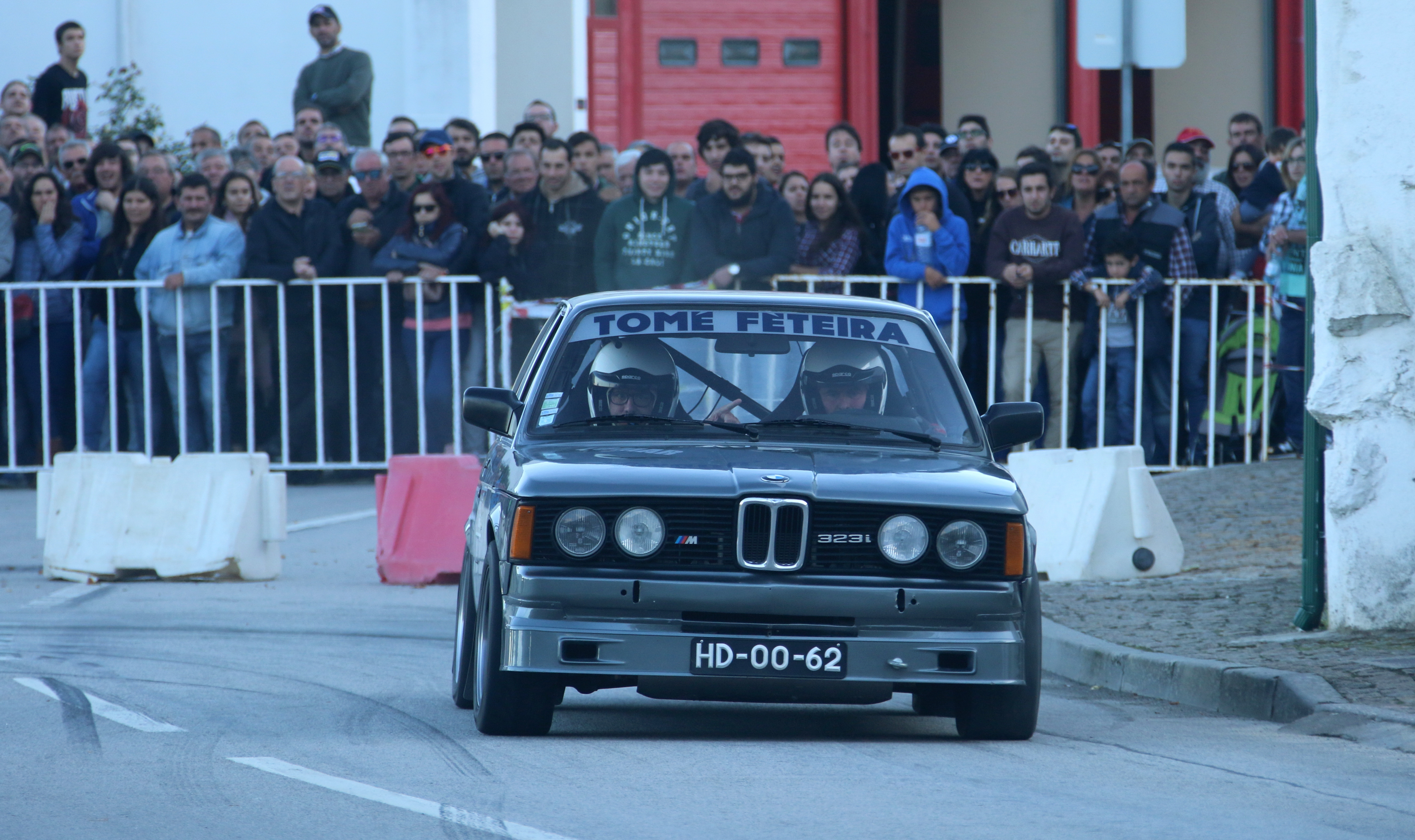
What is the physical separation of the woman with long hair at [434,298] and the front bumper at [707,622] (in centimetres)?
1009

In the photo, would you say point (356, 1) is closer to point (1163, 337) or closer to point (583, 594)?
point (1163, 337)

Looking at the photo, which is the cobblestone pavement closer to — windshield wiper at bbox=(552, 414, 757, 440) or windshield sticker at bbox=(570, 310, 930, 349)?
windshield sticker at bbox=(570, 310, 930, 349)

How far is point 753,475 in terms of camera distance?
7023 mm

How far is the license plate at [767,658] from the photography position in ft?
22.7

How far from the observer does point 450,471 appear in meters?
13.0

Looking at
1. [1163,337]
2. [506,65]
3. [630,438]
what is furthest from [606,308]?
[506,65]

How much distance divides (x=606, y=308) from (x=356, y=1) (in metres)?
19.8

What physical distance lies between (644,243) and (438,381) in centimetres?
212

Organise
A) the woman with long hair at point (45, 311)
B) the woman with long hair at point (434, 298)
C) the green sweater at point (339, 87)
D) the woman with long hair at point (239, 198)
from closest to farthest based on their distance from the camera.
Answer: the woman with long hair at point (434, 298) → the woman with long hair at point (45, 311) → the woman with long hair at point (239, 198) → the green sweater at point (339, 87)

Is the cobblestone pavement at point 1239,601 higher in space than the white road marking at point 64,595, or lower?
higher

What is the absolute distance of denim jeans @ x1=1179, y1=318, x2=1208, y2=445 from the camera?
16141mm

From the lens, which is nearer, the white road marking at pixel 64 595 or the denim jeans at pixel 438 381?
the white road marking at pixel 64 595

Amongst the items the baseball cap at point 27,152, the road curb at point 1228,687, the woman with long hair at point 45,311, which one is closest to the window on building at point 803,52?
the baseball cap at point 27,152

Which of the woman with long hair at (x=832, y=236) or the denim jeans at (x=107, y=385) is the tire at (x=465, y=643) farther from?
the denim jeans at (x=107, y=385)
